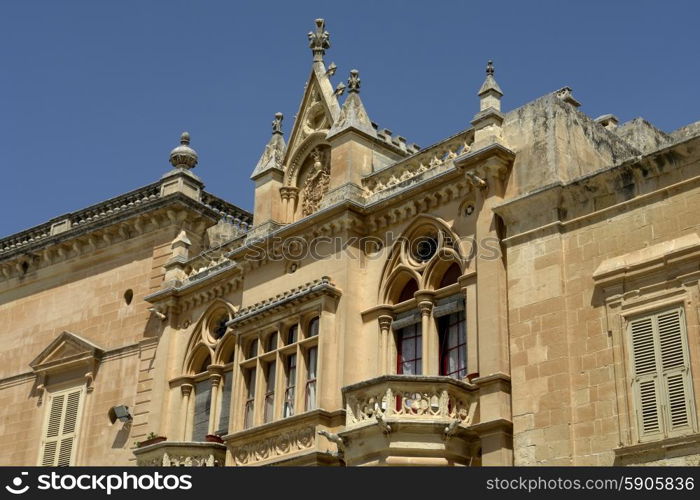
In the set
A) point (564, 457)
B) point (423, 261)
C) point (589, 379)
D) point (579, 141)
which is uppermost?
point (579, 141)

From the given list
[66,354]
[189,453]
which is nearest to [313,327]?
[189,453]

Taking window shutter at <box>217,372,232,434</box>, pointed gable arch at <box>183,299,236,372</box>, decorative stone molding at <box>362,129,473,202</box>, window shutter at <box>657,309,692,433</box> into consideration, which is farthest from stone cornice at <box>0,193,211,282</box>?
window shutter at <box>657,309,692,433</box>

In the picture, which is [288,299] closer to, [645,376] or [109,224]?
[645,376]

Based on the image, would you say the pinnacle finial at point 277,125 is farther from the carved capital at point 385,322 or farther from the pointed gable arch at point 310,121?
the carved capital at point 385,322

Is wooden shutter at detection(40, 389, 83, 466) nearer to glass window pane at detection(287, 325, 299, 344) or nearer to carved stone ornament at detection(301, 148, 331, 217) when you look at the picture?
glass window pane at detection(287, 325, 299, 344)

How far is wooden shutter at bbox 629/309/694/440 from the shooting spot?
52.4 feet

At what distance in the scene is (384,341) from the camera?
20.7 metres

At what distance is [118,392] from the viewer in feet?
85.6

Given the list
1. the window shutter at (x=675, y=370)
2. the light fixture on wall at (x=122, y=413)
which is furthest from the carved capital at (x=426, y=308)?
the light fixture on wall at (x=122, y=413)
